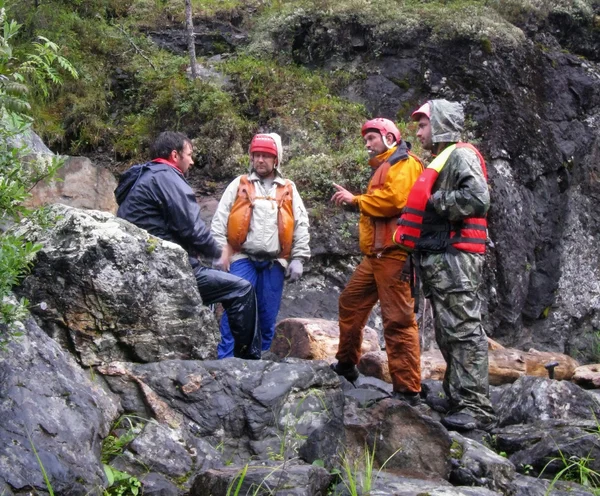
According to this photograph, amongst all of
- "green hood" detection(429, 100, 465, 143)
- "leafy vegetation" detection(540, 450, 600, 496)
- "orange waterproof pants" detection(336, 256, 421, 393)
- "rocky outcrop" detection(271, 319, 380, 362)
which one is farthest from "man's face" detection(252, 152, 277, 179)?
"leafy vegetation" detection(540, 450, 600, 496)

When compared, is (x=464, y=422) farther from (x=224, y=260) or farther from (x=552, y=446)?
(x=224, y=260)

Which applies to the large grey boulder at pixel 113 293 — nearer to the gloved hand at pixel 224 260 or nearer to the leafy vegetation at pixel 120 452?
the leafy vegetation at pixel 120 452

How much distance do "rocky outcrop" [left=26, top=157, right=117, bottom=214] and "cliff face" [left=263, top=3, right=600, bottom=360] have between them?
180 inches

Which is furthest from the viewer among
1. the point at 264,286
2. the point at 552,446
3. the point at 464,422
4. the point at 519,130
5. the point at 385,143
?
the point at 519,130

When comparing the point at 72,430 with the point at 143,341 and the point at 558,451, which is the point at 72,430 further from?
the point at 558,451

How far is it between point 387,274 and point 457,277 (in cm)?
65

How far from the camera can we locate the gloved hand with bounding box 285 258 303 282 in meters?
6.46

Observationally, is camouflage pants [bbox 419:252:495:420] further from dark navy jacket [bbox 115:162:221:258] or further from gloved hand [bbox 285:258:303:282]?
dark navy jacket [bbox 115:162:221:258]

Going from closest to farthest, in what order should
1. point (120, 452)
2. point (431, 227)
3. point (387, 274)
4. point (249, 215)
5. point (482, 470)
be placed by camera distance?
point (120, 452) → point (482, 470) → point (431, 227) → point (387, 274) → point (249, 215)

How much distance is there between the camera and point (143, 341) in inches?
185

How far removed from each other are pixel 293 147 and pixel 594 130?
18.2 feet

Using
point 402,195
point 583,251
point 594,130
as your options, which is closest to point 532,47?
point 594,130

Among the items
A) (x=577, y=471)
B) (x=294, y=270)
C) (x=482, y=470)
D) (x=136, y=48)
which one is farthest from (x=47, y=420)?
(x=136, y=48)

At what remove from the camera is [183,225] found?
563cm
